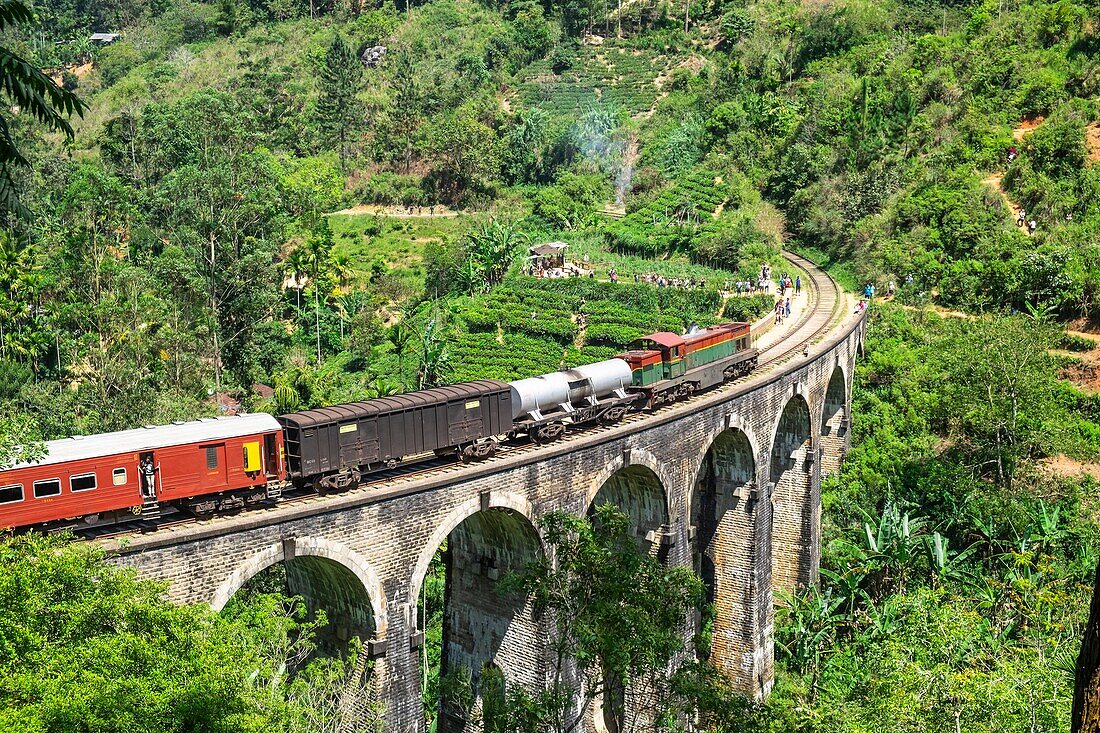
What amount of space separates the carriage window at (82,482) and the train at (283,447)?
0.02 meters

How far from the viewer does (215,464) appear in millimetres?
25984

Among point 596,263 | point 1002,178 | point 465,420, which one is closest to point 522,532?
point 465,420

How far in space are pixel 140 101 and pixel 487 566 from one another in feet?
329

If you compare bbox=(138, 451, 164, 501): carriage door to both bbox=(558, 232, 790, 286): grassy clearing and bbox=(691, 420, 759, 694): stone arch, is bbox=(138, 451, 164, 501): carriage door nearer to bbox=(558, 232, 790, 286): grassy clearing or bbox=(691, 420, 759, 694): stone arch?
bbox=(691, 420, 759, 694): stone arch

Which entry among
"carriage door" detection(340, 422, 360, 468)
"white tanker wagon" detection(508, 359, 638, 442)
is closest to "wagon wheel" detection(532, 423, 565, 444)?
"white tanker wagon" detection(508, 359, 638, 442)

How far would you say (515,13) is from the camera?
441 ft

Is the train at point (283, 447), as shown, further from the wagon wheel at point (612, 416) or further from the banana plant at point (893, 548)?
the banana plant at point (893, 548)

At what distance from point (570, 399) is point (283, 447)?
1161 cm

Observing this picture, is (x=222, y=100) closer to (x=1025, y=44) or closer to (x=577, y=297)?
(x=577, y=297)

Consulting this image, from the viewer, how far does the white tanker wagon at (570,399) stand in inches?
1347

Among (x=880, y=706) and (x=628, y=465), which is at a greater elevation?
(x=628, y=465)

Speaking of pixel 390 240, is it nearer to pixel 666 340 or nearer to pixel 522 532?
pixel 666 340

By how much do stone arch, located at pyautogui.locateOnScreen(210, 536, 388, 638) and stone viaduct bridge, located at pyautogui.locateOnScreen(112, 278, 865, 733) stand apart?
0.04 m

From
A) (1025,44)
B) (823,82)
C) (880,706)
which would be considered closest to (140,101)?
(823,82)
